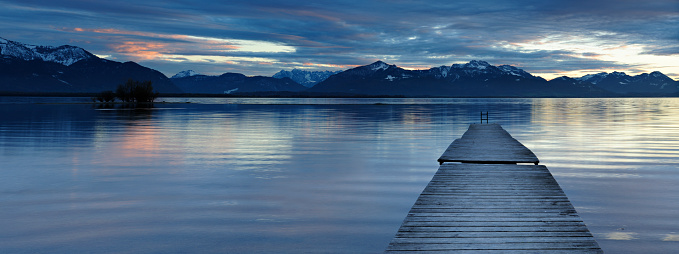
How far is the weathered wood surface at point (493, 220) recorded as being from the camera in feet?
26.3

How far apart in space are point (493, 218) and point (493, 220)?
6.4 inches

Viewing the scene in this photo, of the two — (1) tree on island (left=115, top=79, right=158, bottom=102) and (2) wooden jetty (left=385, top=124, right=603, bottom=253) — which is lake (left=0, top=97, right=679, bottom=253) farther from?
(1) tree on island (left=115, top=79, right=158, bottom=102)

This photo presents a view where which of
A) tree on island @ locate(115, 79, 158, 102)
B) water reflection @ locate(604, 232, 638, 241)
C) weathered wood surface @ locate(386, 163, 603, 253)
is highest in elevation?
tree on island @ locate(115, 79, 158, 102)

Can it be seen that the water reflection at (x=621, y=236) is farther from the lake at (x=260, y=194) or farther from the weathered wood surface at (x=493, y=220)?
the weathered wood surface at (x=493, y=220)

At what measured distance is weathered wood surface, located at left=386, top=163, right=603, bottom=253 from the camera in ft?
26.3

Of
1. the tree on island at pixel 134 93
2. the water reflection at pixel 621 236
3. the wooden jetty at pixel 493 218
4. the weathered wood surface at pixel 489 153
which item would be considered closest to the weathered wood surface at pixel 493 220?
the wooden jetty at pixel 493 218

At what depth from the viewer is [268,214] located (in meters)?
→ 12.2

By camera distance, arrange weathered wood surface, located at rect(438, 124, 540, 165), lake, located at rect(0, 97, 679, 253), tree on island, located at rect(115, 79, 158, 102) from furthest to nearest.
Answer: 1. tree on island, located at rect(115, 79, 158, 102)
2. weathered wood surface, located at rect(438, 124, 540, 165)
3. lake, located at rect(0, 97, 679, 253)

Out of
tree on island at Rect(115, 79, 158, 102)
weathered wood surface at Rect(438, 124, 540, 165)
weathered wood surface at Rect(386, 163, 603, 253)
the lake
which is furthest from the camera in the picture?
tree on island at Rect(115, 79, 158, 102)

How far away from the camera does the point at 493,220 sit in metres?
A: 9.55

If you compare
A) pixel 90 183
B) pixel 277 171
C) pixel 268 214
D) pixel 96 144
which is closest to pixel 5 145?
pixel 96 144

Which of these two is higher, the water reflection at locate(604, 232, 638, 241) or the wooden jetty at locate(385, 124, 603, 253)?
the wooden jetty at locate(385, 124, 603, 253)

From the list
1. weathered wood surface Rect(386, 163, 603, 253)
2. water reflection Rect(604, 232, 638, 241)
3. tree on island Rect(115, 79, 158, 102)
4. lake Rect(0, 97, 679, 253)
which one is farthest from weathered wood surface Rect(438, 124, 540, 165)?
tree on island Rect(115, 79, 158, 102)

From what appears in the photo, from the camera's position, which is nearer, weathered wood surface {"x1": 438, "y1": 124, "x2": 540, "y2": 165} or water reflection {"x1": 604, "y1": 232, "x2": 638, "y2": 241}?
water reflection {"x1": 604, "y1": 232, "x2": 638, "y2": 241}
